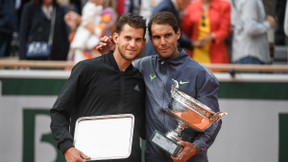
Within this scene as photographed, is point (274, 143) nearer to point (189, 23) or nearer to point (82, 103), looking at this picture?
point (189, 23)

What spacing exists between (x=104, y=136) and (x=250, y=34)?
3337 millimetres

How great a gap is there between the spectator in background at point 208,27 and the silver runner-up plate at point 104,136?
2995 mm

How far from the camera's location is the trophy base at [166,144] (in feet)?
9.59

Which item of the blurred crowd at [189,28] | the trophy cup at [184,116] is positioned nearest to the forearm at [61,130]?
the trophy cup at [184,116]

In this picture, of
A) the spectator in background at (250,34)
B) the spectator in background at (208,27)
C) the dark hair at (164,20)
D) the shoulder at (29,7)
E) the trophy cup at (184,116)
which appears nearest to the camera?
the trophy cup at (184,116)

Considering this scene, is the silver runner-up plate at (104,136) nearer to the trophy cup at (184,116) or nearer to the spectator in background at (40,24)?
the trophy cup at (184,116)

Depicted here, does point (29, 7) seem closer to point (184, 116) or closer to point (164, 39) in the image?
point (164, 39)

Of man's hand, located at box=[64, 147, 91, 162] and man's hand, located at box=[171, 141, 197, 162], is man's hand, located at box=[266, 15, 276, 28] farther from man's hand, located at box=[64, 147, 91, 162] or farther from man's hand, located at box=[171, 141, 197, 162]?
man's hand, located at box=[64, 147, 91, 162]

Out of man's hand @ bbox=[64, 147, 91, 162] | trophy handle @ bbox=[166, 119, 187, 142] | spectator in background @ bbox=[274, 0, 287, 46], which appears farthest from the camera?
spectator in background @ bbox=[274, 0, 287, 46]

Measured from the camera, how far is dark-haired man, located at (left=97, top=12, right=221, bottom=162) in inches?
125

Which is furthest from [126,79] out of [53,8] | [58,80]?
[53,8]

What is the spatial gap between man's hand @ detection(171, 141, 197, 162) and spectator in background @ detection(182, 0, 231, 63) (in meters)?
2.94

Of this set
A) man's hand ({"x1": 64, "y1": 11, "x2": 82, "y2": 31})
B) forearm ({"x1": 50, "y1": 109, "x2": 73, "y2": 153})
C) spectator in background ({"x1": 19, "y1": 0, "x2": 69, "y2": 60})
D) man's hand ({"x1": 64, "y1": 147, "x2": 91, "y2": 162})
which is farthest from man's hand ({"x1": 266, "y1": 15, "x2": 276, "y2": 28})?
man's hand ({"x1": 64, "y1": 147, "x2": 91, "y2": 162})

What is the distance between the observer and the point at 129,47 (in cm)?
314
